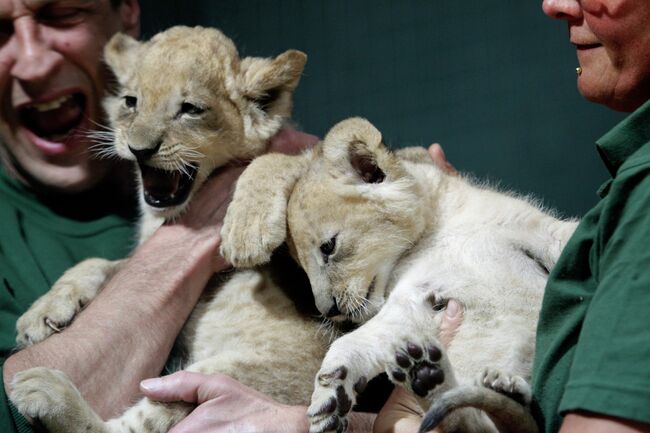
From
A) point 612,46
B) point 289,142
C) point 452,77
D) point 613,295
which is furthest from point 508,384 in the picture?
point 452,77

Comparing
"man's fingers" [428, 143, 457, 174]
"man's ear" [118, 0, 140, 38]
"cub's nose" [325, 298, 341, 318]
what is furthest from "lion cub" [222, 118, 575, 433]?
"man's ear" [118, 0, 140, 38]

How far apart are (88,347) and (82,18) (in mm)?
877

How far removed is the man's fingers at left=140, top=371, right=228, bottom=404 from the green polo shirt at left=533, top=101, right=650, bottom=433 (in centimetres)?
61

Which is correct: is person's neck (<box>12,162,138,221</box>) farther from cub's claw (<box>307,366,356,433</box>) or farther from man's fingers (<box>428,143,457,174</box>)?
cub's claw (<box>307,366,356,433</box>)

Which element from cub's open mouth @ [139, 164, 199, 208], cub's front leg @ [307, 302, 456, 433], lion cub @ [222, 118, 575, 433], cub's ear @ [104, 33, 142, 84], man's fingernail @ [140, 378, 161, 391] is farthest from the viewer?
cub's ear @ [104, 33, 142, 84]

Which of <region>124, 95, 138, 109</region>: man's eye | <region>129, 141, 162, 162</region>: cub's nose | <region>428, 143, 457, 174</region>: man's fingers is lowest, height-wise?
<region>428, 143, 457, 174</region>: man's fingers

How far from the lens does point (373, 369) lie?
1329 mm

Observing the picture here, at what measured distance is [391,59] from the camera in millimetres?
2287

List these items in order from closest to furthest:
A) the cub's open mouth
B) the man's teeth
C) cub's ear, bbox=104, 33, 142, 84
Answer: the cub's open mouth, cub's ear, bbox=104, 33, 142, 84, the man's teeth

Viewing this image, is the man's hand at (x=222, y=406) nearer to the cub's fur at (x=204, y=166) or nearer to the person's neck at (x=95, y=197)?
the cub's fur at (x=204, y=166)

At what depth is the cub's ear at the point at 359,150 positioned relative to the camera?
1.57 m

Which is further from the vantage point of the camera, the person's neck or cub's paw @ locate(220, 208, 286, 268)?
the person's neck

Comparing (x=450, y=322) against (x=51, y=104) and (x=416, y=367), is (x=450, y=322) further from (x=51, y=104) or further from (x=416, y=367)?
(x=51, y=104)

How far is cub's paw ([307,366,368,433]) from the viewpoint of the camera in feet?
4.03
